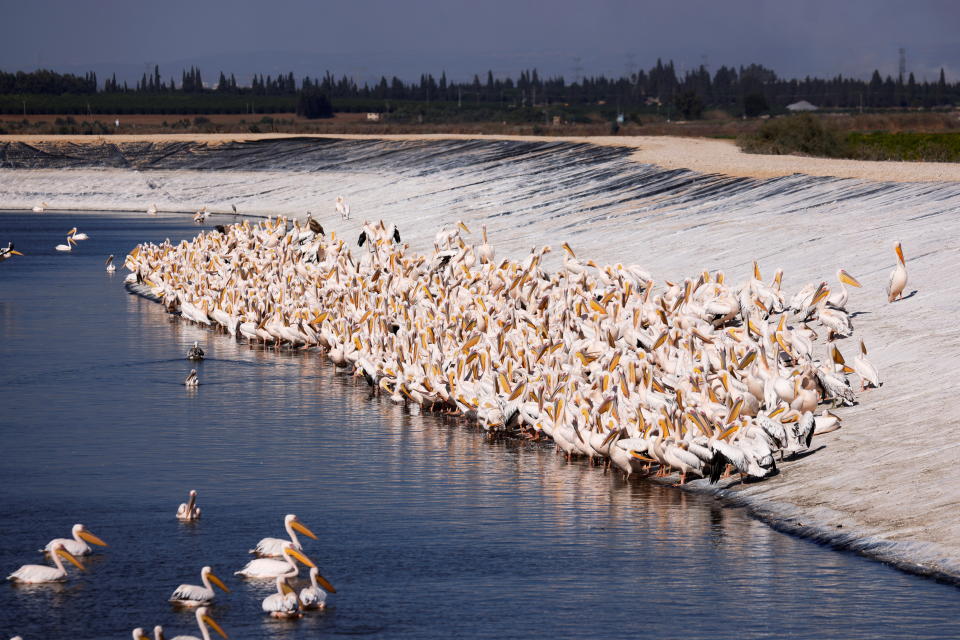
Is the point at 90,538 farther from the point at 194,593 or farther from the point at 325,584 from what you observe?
the point at 325,584

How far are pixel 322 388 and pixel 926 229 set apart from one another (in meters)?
10.9

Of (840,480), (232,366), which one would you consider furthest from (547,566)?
(232,366)

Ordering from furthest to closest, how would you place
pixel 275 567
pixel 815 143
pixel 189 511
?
pixel 815 143
pixel 189 511
pixel 275 567

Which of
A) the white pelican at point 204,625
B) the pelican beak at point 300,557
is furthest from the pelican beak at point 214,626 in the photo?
the pelican beak at point 300,557

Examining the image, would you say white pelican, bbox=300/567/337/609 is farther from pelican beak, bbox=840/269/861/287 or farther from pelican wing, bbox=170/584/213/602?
pelican beak, bbox=840/269/861/287

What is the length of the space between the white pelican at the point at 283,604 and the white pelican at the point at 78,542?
Result: 7.00ft

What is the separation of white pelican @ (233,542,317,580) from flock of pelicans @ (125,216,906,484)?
4.76m

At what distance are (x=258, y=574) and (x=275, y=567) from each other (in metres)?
0.16

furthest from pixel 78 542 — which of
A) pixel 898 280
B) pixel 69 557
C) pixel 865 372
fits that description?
pixel 898 280

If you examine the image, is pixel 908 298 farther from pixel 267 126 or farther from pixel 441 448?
pixel 267 126

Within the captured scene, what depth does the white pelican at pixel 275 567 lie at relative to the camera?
12.0 metres

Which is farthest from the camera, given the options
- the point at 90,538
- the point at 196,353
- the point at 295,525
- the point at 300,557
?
the point at 196,353

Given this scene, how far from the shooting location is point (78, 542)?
12492mm

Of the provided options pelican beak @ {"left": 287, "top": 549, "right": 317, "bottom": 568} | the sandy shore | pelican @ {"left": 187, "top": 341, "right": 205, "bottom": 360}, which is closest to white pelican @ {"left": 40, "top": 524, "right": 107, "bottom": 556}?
pelican beak @ {"left": 287, "top": 549, "right": 317, "bottom": 568}
